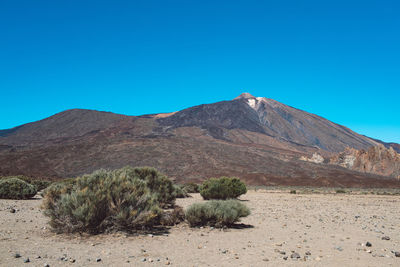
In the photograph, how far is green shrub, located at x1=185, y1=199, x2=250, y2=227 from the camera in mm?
9820

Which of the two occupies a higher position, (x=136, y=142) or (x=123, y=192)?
(x=136, y=142)

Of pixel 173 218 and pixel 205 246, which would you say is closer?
pixel 205 246

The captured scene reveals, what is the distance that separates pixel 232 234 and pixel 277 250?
6.92 feet

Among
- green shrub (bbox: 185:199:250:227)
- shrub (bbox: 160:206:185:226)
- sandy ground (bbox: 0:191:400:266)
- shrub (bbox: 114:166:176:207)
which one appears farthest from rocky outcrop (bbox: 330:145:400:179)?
shrub (bbox: 160:206:185:226)

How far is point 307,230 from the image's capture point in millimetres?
9734

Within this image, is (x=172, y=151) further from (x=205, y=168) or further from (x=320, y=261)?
(x=320, y=261)

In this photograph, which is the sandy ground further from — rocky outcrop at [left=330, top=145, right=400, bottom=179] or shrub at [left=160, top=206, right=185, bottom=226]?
rocky outcrop at [left=330, top=145, right=400, bottom=179]

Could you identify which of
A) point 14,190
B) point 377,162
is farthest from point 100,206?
point 377,162

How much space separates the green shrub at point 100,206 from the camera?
8102 mm

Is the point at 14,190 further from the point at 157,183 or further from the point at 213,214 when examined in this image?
the point at 213,214

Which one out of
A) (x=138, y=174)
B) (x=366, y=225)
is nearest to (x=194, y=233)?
(x=366, y=225)

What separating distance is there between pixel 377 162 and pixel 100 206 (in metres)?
89.3

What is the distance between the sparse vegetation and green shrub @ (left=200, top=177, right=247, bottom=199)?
12638 mm

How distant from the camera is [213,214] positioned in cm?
993
